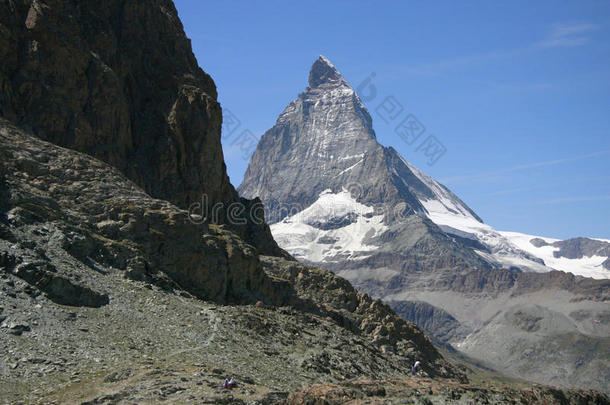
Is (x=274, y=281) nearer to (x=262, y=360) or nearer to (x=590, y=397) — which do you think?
(x=262, y=360)

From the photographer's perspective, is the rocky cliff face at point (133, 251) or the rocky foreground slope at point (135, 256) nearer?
the rocky foreground slope at point (135, 256)

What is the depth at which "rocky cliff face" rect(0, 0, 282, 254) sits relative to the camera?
111m

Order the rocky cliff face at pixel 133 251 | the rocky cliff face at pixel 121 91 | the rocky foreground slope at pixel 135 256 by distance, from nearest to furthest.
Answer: the rocky foreground slope at pixel 135 256, the rocky cliff face at pixel 133 251, the rocky cliff face at pixel 121 91

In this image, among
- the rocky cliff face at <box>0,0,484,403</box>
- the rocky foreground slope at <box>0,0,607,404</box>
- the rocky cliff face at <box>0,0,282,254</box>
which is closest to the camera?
the rocky foreground slope at <box>0,0,607,404</box>

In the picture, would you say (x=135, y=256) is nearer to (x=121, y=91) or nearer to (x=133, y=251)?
(x=133, y=251)

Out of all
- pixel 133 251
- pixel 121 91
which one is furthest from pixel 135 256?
pixel 121 91

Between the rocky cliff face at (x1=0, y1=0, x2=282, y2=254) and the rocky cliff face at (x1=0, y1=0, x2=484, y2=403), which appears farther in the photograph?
the rocky cliff face at (x1=0, y1=0, x2=282, y2=254)

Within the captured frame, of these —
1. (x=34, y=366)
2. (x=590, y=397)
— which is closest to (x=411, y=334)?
(x=590, y=397)

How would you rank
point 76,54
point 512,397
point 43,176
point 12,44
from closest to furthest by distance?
point 512,397 → point 43,176 → point 12,44 → point 76,54

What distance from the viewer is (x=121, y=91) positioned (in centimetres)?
12350

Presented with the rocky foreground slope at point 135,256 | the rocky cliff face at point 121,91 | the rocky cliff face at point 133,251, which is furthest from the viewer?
the rocky cliff face at point 121,91

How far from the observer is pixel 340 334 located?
98875 mm

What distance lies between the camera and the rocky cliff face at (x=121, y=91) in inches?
4355

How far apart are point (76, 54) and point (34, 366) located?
73.0 meters
